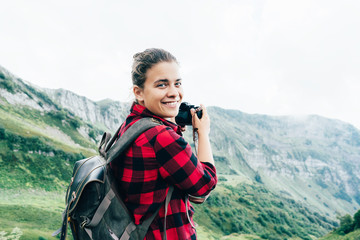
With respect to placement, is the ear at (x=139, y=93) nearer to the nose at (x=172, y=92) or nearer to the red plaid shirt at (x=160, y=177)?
the nose at (x=172, y=92)

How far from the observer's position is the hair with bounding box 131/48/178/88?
93.3 inches

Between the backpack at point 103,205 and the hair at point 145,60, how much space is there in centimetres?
53

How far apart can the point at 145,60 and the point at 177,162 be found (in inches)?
43.8

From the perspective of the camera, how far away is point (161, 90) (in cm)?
235

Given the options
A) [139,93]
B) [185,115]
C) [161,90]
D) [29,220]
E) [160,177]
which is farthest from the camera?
[29,220]

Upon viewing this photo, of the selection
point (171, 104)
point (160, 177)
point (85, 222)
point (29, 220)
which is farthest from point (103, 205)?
point (29, 220)

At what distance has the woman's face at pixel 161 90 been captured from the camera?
235 centimetres

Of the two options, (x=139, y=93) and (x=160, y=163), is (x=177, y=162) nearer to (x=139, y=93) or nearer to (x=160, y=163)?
(x=160, y=163)

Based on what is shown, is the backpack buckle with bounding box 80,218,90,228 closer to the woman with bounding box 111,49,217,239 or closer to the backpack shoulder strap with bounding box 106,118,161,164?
the woman with bounding box 111,49,217,239

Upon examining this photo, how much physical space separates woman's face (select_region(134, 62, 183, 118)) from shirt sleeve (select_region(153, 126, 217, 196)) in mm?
400

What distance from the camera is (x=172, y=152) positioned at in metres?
1.95

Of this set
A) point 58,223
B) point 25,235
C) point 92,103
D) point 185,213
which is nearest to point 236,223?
point 58,223

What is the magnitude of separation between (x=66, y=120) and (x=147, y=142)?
6979 cm

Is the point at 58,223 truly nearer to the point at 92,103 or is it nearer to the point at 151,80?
the point at 151,80
